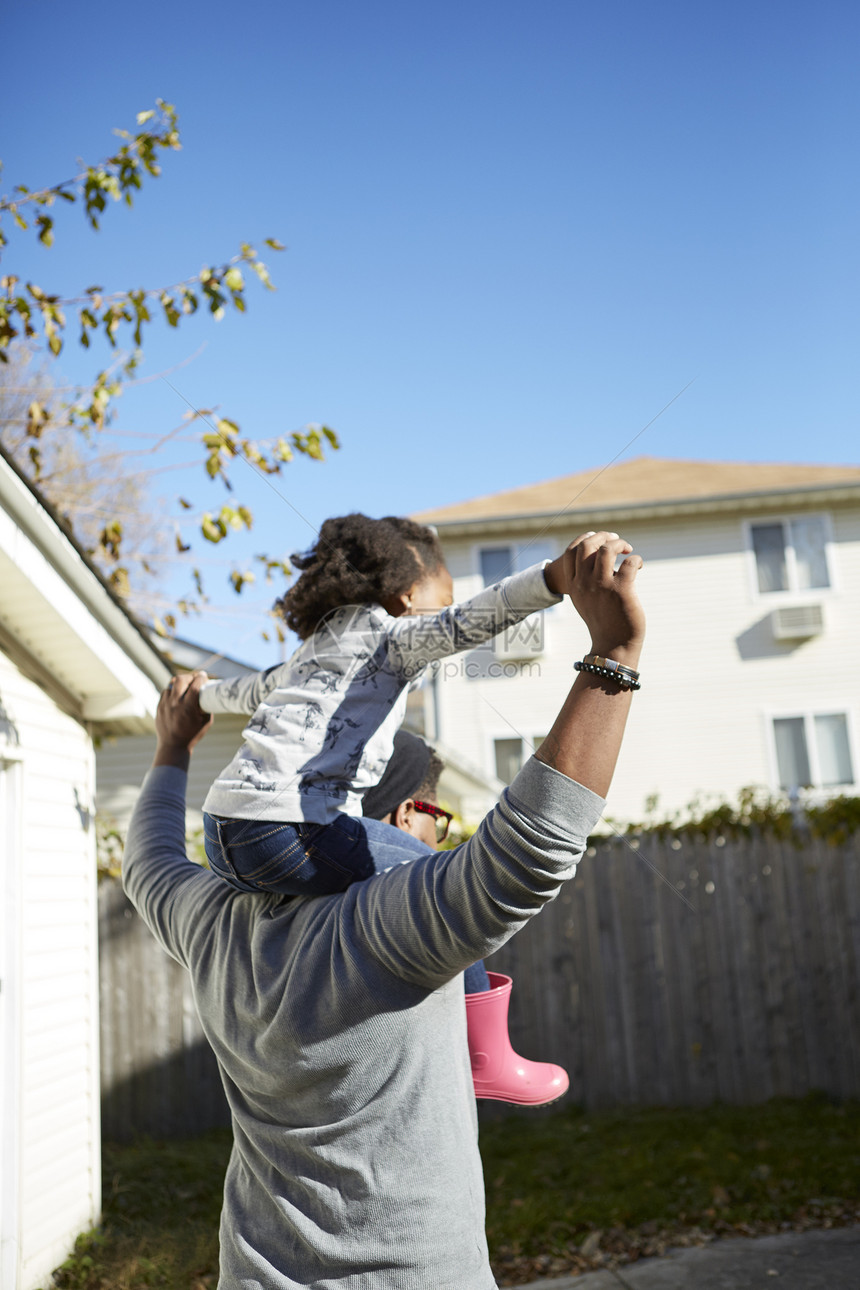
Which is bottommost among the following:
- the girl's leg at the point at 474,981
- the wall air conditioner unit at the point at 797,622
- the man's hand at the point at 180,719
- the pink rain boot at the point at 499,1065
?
the pink rain boot at the point at 499,1065

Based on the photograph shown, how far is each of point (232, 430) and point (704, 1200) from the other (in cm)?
421

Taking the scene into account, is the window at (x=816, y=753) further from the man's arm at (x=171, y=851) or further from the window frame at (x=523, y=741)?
the man's arm at (x=171, y=851)

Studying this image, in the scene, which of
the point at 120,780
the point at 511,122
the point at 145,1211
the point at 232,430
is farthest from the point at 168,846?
the point at 120,780

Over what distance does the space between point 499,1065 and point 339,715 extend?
51 cm

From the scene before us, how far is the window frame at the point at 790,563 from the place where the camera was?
6.23m

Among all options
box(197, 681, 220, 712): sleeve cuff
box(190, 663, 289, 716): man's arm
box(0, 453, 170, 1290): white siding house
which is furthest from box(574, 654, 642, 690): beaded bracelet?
box(0, 453, 170, 1290): white siding house

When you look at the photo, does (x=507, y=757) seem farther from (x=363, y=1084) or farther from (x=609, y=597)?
(x=609, y=597)

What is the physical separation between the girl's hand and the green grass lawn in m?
4.21

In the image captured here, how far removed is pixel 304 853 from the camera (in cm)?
107

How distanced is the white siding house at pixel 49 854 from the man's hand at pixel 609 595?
277cm

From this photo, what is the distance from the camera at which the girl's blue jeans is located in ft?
3.52

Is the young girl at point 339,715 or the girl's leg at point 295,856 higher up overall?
the young girl at point 339,715

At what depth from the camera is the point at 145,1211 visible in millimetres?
4848

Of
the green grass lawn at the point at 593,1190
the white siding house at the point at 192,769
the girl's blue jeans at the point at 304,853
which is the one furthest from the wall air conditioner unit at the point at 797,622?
the girl's blue jeans at the point at 304,853
